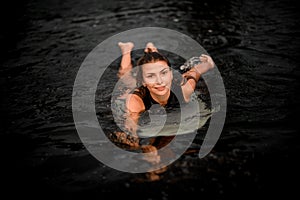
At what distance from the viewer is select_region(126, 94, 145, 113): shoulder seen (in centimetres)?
395

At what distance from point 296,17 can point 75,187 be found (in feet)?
22.6

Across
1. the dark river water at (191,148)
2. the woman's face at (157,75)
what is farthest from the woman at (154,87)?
the dark river water at (191,148)

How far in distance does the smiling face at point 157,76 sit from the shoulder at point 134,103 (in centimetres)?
27

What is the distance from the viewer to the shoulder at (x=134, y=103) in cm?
395

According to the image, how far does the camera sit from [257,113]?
3.83 metres

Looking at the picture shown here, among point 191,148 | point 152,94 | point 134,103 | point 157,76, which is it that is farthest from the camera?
point 152,94

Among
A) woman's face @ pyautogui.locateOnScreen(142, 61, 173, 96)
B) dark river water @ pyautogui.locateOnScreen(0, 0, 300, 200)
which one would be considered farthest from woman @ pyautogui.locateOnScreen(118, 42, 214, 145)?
dark river water @ pyautogui.locateOnScreen(0, 0, 300, 200)

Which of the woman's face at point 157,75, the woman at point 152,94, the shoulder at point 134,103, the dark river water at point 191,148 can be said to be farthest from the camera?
the shoulder at point 134,103

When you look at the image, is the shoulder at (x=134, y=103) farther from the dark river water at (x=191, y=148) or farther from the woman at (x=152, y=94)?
the dark river water at (x=191, y=148)

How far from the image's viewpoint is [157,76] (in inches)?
149

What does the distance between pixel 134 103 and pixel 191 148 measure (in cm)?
111

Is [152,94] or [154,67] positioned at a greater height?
[154,67]

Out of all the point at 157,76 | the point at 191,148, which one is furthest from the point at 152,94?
the point at 191,148

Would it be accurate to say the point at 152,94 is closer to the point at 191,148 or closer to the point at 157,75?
the point at 157,75
